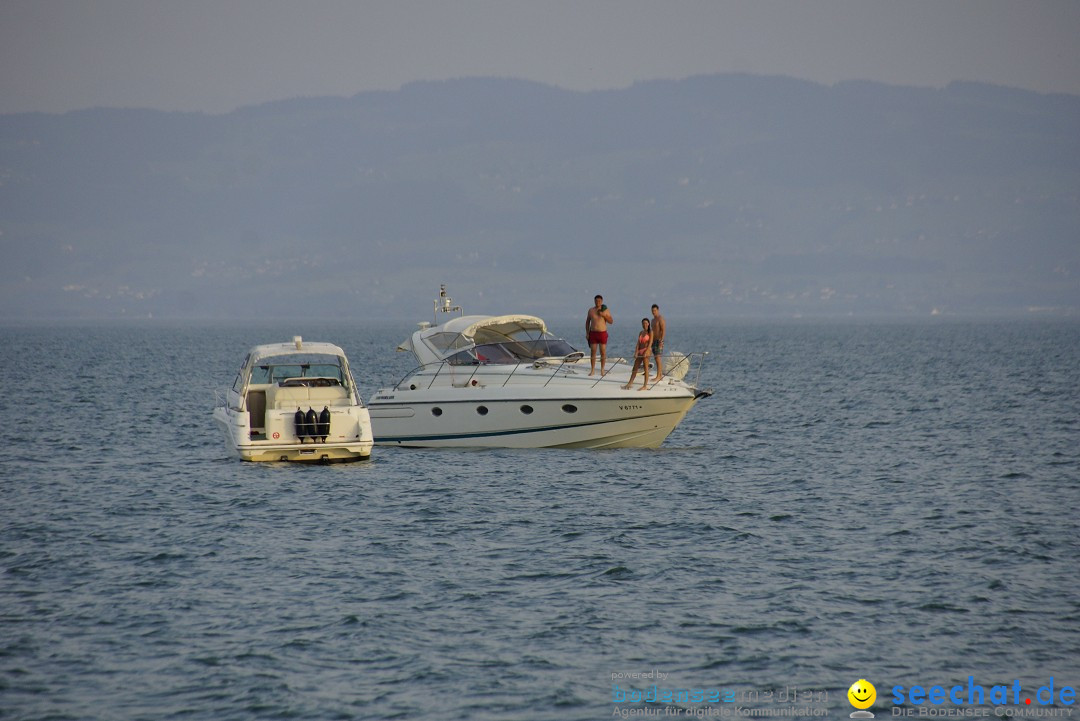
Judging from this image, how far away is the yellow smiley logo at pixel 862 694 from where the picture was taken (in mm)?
13336

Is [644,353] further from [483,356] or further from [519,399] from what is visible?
[483,356]

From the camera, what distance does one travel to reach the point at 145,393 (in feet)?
175

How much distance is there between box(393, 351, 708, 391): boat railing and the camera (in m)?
29.4

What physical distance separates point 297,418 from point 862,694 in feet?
52.1

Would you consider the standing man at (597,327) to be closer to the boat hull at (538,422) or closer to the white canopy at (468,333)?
the boat hull at (538,422)

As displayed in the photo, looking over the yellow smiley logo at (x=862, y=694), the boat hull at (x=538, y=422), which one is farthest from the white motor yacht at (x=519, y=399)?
the yellow smiley logo at (x=862, y=694)

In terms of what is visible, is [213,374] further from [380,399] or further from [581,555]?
[581,555]

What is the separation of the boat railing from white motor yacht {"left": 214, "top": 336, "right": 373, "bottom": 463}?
2491 millimetres

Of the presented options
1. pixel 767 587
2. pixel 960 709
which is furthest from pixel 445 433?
pixel 960 709

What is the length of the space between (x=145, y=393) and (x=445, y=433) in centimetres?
2688

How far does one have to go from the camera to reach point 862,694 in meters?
13.5

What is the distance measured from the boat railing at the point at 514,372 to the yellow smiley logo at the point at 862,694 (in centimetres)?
1551

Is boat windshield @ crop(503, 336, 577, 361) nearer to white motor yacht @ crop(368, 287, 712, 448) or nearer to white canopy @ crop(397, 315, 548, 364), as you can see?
white motor yacht @ crop(368, 287, 712, 448)

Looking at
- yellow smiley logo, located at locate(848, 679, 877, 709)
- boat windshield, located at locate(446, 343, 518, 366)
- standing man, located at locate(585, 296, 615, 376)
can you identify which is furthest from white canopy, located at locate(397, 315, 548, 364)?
yellow smiley logo, located at locate(848, 679, 877, 709)
